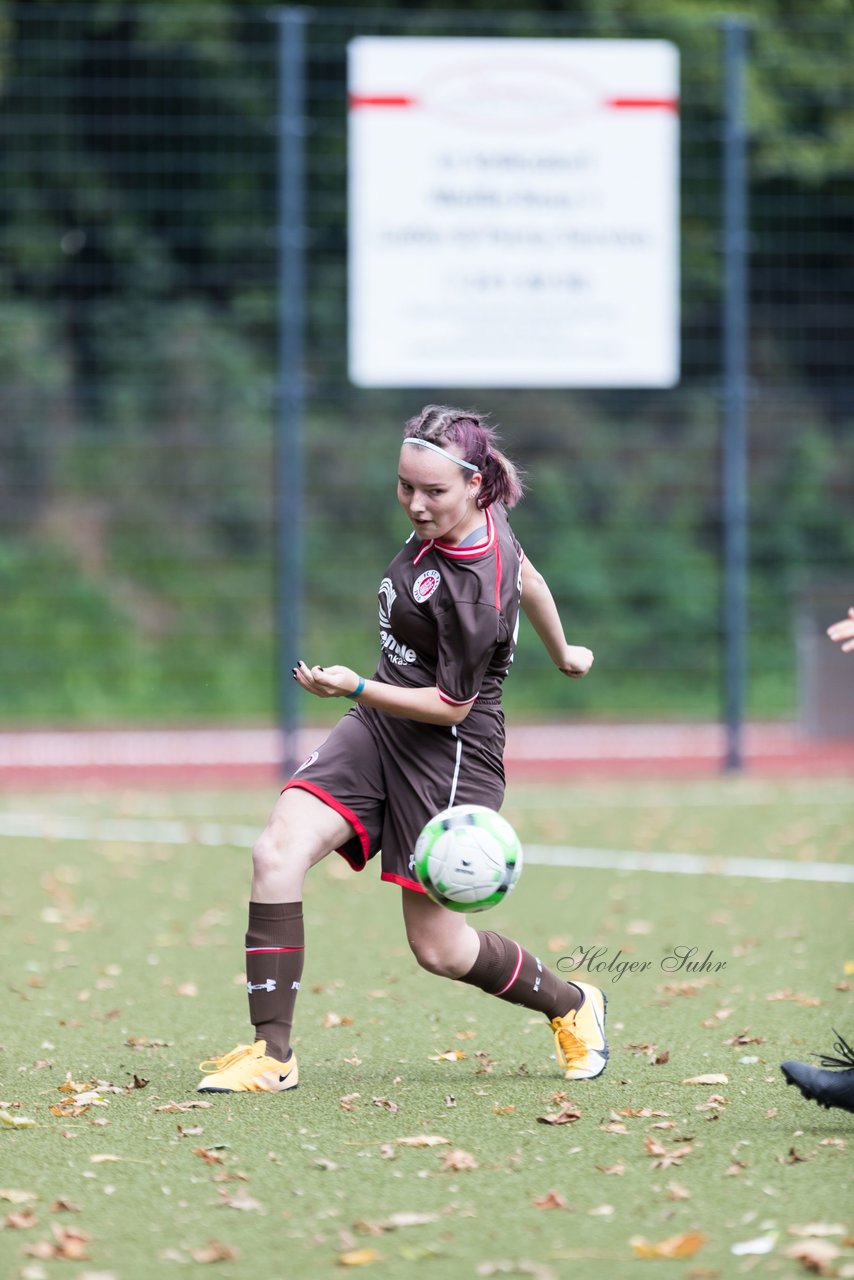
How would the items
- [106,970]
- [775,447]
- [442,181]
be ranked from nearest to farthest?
[106,970] → [442,181] → [775,447]

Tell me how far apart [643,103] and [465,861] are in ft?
29.9

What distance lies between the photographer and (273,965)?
16.7ft

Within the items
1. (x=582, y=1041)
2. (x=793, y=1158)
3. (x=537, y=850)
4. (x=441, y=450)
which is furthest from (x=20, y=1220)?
(x=537, y=850)

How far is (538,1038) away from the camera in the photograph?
5.87m

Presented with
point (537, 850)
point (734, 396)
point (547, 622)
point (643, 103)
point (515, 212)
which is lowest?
point (537, 850)

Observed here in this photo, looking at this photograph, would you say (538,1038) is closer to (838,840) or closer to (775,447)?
(838,840)

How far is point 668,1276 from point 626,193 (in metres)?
10.4

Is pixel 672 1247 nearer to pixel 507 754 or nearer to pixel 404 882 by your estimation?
pixel 404 882

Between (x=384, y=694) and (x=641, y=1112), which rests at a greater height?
(x=384, y=694)

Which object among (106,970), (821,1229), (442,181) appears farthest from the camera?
(442,181)

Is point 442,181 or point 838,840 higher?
point 442,181

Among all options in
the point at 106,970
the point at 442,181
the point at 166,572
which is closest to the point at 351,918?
the point at 106,970

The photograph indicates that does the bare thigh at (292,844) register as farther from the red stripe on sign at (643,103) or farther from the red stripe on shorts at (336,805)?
the red stripe on sign at (643,103)

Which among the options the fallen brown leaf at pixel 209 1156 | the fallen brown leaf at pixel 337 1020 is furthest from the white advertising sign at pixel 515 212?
the fallen brown leaf at pixel 209 1156
